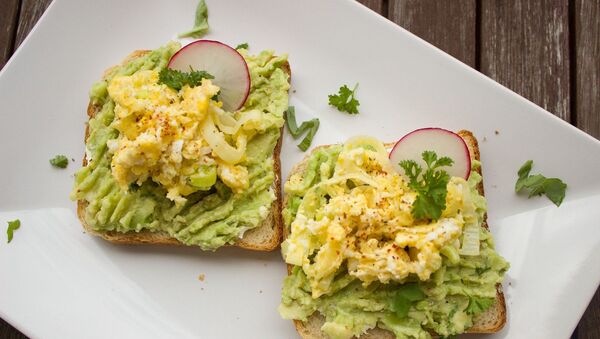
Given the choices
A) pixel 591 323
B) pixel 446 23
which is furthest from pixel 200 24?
pixel 591 323

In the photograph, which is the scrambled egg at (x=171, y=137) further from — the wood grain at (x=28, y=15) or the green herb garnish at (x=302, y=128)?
the wood grain at (x=28, y=15)

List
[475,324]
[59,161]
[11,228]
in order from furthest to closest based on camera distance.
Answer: [59,161] < [11,228] < [475,324]

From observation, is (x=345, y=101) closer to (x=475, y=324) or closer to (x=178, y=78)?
(x=178, y=78)

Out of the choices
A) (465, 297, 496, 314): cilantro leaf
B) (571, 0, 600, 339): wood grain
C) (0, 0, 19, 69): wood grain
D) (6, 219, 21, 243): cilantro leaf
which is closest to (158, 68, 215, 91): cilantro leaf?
(6, 219, 21, 243): cilantro leaf

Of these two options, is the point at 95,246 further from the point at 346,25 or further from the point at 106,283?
the point at 346,25

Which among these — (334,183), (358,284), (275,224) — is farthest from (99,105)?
(358,284)

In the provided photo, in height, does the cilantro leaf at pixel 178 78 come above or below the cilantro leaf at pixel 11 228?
above

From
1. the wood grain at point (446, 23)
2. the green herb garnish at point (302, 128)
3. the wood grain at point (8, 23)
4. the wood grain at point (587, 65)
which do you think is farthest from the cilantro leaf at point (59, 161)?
the wood grain at point (587, 65)
